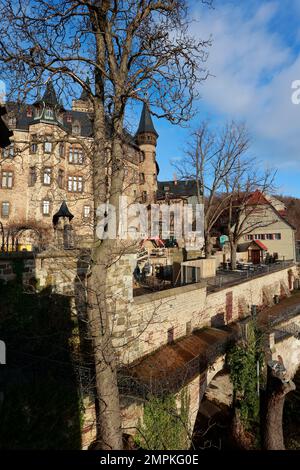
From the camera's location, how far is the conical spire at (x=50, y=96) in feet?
20.8

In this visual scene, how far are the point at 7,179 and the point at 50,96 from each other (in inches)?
1046

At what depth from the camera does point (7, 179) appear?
29797 millimetres

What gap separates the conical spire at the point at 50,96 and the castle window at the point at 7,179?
26.0 m

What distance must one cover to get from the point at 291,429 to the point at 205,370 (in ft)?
18.8

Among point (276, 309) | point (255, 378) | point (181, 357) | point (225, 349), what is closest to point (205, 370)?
point (181, 357)

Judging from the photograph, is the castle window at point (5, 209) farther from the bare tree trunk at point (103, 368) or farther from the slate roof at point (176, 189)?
the bare tree trunk at point (103, 368)

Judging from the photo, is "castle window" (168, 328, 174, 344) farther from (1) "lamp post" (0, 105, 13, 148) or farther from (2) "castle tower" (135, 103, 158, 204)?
(2) "castle tower" (135, 103, 158, 204)

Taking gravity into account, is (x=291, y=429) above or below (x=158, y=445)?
below

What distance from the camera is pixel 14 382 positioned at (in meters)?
5.45

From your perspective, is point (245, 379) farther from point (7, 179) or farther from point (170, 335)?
point (7, 179)

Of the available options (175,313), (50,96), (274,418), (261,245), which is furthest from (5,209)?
(274,418)

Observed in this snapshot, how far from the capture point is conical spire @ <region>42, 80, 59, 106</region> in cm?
633

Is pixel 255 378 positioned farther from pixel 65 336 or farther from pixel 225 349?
pixel 65 336
